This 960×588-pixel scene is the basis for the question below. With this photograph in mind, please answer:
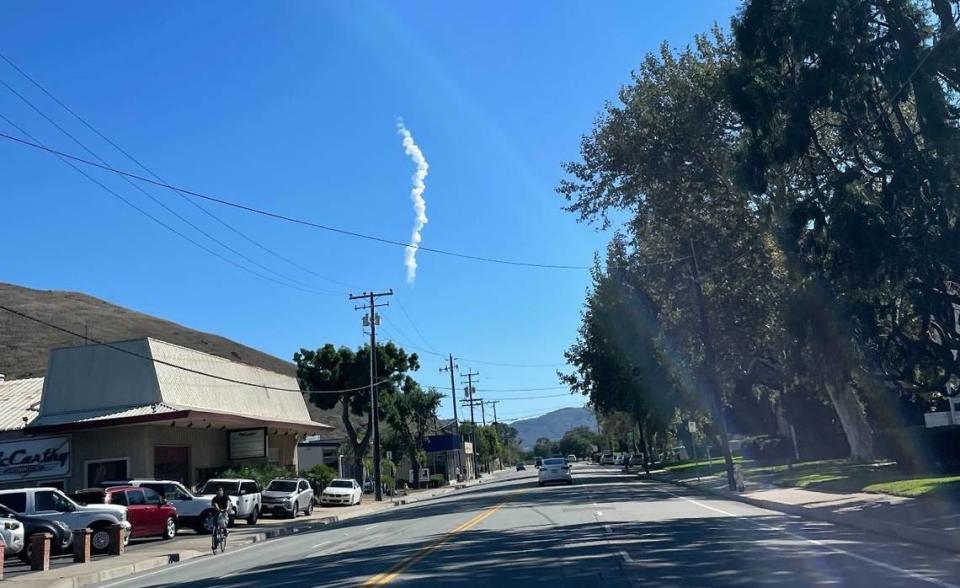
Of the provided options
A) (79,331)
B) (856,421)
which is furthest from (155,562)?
(79,331)

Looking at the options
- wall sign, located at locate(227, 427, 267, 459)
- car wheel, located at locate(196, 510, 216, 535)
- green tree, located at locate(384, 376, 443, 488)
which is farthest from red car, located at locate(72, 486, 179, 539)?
green tree, located at locate(384, 376, 443, 488)

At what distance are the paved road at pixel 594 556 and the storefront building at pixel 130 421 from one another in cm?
1508

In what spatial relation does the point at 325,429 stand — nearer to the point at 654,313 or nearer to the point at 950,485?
the point at 654,313

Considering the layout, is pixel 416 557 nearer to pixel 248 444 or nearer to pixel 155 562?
pixel 155 562

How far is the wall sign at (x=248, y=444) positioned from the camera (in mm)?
43969

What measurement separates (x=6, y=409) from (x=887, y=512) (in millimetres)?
40165

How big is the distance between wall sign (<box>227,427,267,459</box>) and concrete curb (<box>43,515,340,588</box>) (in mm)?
11218

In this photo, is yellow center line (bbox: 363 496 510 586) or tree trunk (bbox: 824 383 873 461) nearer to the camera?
yellow center line (bbox: 363 496 510 586)

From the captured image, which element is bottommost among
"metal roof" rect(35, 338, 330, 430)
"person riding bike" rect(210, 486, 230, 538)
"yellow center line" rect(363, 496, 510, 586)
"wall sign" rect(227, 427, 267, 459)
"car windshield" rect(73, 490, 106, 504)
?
"yellow center line" rect(363, 496, 510, 586)

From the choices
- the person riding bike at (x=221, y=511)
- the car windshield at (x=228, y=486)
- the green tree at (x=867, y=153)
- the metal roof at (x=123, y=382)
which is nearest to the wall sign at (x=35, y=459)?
the metal roof at (x=123, y=382)

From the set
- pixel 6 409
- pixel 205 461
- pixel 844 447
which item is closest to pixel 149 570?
pixel 205 461

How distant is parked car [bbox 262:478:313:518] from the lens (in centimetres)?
3766

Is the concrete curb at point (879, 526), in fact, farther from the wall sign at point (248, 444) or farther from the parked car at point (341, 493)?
the parked car at point (341, 493)

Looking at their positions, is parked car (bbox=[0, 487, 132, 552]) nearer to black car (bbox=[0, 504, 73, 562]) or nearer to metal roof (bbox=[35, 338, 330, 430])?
black car (bbox=[0, 504, 73, 562])
